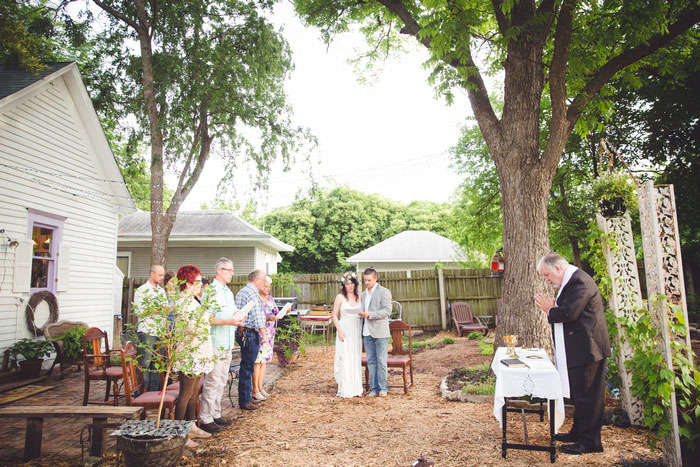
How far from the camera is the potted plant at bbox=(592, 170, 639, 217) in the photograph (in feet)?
16.0

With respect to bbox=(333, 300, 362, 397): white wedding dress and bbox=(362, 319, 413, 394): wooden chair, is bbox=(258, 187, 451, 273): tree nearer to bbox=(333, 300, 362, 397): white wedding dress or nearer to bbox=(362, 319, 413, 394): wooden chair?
bbox=(362, 319, 413, 394): wooden chair

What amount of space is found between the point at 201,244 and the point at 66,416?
1440 cm

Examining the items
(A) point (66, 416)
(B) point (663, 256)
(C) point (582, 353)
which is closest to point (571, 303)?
(C) point (582, 353)

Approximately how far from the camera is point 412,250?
21.8 m

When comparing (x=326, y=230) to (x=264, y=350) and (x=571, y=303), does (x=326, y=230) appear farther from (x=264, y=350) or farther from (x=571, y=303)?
(x=571, y=303)

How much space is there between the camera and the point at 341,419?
18.2ft

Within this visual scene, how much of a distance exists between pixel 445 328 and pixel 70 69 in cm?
1295

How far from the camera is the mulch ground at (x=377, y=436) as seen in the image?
160 inches

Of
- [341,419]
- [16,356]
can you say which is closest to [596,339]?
[341,419]

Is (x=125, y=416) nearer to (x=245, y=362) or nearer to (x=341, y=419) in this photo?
(x=245, y=362)

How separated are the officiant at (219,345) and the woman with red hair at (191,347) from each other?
20 centimetres

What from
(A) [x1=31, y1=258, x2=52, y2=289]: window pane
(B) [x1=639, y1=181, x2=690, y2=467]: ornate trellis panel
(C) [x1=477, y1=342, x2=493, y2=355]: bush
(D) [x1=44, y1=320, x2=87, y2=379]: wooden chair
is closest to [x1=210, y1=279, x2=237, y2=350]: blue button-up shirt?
(B) [x1=639, y1=181, x2=690, y2=467]: ornate trellis panel

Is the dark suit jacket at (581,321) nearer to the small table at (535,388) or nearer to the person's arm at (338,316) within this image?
the small table at (535,388)

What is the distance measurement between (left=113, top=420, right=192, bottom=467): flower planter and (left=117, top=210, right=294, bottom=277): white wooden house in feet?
45.4
